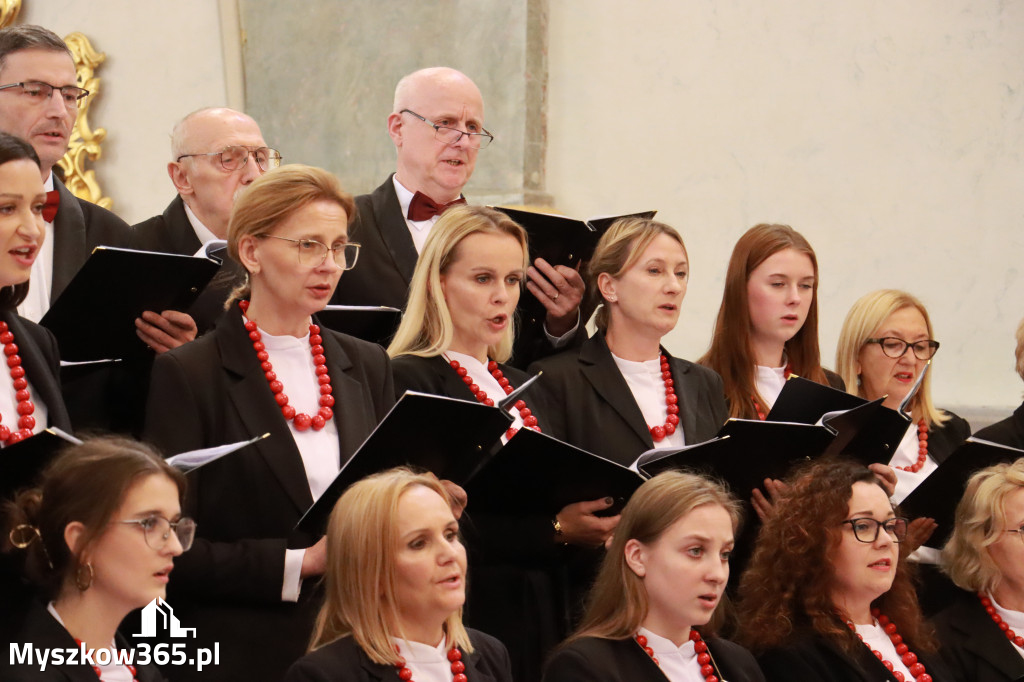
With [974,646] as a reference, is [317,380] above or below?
above

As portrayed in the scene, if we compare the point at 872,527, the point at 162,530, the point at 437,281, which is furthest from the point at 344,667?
the point at 872,527

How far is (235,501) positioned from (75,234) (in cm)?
110

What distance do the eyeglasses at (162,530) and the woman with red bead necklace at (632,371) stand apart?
3.77 ft

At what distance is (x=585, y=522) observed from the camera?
9.93 ft

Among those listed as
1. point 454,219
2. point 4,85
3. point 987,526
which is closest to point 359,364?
point 454,219

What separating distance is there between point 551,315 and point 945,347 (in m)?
2.30

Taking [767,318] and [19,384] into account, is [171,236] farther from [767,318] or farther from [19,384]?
[767,318]

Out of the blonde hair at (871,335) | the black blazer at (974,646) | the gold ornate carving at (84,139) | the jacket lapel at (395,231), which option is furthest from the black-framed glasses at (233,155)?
the gold ornate carving at (84,139)

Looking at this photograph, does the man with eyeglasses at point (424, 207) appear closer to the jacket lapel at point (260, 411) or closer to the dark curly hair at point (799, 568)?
the dark curly hair at point (799, 568)

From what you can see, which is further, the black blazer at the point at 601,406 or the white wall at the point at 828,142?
the white wall at the point at 828,142

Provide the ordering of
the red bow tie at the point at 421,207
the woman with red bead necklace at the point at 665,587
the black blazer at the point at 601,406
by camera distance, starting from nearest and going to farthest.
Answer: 1. the woman with red bead necklace at the point at 665,587
2. the black blazer at the point at 601,406
3. the red bow tie at the point at 421,207

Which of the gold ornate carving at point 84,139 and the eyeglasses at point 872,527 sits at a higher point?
the gold ornate carving at point 84,139

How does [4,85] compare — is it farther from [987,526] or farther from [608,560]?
[987,526]

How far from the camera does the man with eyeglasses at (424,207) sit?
3.69 metres
